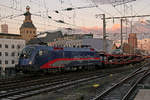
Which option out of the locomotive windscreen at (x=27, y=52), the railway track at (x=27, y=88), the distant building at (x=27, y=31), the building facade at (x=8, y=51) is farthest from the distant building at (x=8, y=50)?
the distant building at (x=27, y=31)

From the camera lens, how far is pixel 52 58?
82.5 ft

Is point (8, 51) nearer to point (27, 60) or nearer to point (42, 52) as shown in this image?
point (42, 52)

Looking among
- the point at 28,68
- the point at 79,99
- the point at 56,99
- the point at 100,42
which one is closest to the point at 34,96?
the point at 56,99

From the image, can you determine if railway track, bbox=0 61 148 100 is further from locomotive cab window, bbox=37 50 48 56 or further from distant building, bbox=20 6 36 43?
distant building, bbox=20 6 36 43

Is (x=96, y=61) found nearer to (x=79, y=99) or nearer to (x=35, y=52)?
(x=35, y=52)

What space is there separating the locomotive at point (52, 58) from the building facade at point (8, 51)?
141ft

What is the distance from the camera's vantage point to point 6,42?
70.1 metres

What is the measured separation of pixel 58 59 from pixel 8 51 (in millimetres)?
48936

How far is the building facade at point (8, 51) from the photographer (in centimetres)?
6844

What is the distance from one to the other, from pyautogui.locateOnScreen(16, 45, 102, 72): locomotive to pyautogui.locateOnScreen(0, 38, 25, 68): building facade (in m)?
43.1

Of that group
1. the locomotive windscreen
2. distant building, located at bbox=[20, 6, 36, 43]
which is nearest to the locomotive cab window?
the locomotive windscreen

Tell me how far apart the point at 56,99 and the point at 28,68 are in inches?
434

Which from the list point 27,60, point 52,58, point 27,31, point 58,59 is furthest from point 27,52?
point 27,31

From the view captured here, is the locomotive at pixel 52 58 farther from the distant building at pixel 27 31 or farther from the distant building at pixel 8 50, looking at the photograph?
the distant building at pixel 27 31
